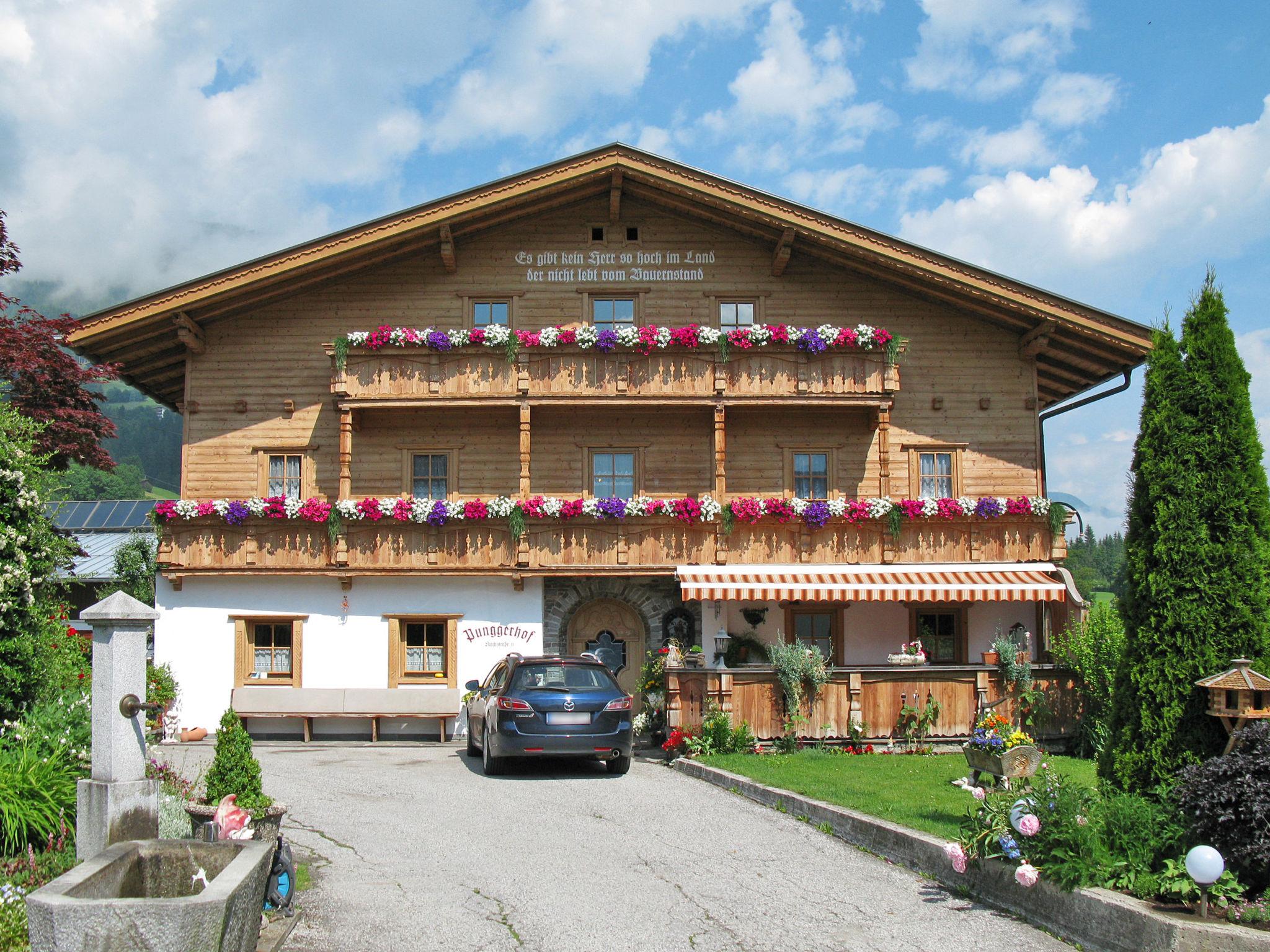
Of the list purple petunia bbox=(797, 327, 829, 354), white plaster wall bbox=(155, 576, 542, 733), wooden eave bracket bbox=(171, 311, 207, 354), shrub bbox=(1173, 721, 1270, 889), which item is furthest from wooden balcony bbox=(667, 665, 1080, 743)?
wooden eave bracket bbox=(171, 311, 207, 354)

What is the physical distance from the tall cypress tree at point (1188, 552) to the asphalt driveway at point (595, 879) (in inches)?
78.6

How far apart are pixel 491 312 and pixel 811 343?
649cm

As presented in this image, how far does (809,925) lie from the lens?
24.9ft

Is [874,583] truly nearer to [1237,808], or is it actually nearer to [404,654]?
[404,654]

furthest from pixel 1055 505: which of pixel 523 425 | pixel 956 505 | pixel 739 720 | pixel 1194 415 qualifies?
pixel 1194 415

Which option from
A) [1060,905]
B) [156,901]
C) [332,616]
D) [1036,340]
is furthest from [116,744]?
[1036,340]

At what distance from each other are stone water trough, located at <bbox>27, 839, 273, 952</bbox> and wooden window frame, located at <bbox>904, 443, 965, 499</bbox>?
17855 millimetres

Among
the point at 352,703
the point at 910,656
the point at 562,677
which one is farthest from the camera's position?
the point at 352,703

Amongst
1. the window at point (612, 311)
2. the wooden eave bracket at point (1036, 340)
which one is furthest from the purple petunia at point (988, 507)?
the window at point (612, 311)

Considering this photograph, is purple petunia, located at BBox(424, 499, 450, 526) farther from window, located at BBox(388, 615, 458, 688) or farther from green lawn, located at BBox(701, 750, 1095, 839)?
green lawn, located at BBox(701, 750, 1095, 839)

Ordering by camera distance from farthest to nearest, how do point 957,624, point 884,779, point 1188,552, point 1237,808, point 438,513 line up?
point 957,624, point 438,513, point 884,779, point 1188,552, point 1237,808

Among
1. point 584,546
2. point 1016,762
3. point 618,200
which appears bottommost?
point 1016,762

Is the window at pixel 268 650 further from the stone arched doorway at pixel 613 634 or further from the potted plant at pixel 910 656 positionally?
the potted plant at pixel 910 656

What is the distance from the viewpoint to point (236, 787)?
8789 mm
